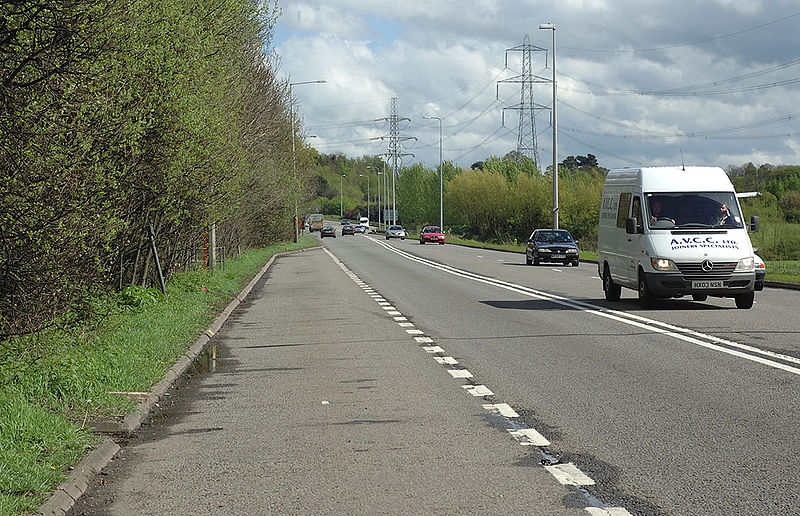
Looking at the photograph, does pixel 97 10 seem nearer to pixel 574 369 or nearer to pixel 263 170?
pixel 574 369

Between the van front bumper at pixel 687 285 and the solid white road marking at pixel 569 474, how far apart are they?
13087 millimetres

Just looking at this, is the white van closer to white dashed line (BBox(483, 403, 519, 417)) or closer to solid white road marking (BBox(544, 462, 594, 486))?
white dashed line (BBox(483, 403, 519, 417))

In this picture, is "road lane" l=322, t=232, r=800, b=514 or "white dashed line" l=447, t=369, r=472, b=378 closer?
"road lane" l=322, t=232, r=800, b=514

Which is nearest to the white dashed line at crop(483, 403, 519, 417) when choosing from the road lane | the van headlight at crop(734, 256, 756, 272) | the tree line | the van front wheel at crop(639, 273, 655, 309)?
the road lane

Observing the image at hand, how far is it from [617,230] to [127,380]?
13795 mm

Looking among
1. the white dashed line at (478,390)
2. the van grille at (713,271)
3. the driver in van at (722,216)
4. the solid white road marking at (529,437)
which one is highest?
the driver in van at (722,216)

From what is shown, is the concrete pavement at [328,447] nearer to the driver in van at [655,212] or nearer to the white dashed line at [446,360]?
the white dashed line at [446,360]

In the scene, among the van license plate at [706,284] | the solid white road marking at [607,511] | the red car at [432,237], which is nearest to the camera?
the solid white road marking at [607,511]

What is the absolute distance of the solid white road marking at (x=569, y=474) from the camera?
6.73m

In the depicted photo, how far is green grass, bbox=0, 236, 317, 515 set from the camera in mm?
6820

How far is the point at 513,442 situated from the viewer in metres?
8.05

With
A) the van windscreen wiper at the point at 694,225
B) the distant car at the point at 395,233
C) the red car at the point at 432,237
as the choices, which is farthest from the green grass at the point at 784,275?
the distant car at the point at 395,233

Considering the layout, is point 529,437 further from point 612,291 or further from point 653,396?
point 612,291

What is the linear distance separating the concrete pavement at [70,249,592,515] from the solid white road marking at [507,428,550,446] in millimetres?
46
